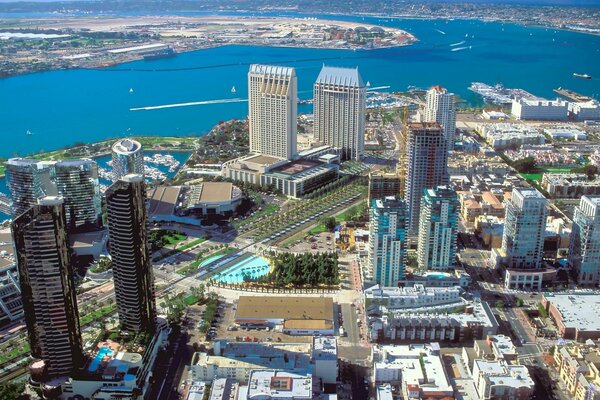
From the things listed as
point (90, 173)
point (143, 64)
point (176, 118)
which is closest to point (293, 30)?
point (143, 64)

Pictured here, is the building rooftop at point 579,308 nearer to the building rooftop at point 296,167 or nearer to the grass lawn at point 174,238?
the grass lawn at point 174,238

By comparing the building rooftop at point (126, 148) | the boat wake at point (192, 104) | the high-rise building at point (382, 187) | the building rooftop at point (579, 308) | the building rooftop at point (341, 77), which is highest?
the building rooftop at point (341, 77)

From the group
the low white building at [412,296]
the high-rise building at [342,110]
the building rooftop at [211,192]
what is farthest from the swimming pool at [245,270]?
the high-rise building at [342,110]

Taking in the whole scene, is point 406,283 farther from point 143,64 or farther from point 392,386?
point 143,64

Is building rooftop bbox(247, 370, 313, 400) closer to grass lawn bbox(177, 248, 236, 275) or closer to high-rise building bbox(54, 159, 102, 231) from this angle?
grass lawn bbox(177, 248, 236, 275)

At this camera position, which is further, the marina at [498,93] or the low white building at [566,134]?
the marina at [498,93]
